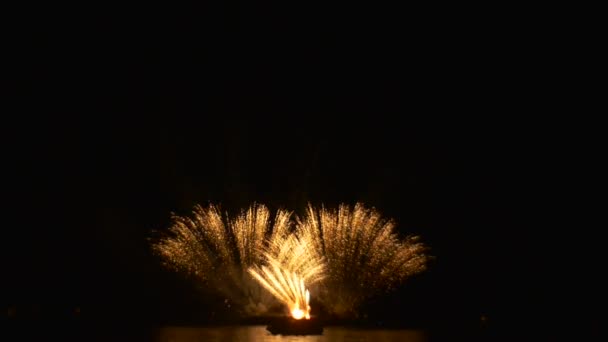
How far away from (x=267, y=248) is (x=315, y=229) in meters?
2.98

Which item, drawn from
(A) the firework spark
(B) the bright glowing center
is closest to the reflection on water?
(B) the bright glowing center

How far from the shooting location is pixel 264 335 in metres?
44.9

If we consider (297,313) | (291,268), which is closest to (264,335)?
(297,313)

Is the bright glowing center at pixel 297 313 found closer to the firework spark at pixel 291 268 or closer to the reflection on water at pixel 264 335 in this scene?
the firework spark at pixel 291 268

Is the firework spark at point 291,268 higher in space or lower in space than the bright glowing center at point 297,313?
higher

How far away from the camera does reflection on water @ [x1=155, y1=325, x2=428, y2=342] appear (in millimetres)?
41250

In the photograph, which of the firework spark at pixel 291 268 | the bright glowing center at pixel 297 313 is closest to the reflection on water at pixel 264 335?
the bright glowing center at pixel 297 313

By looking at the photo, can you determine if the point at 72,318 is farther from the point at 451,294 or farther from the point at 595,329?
the point at 595,329

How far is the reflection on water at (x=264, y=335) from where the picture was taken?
4125 cm

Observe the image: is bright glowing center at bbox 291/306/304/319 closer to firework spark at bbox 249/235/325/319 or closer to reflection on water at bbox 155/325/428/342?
firework spark at bbox 249/235/325/319

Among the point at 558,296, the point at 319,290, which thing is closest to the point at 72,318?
the point at 319,290

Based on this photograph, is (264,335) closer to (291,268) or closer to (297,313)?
(297,313)

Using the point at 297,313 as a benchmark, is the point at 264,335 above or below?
below

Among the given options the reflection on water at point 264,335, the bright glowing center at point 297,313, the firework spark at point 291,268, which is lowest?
the reflection on water at point 264,335
